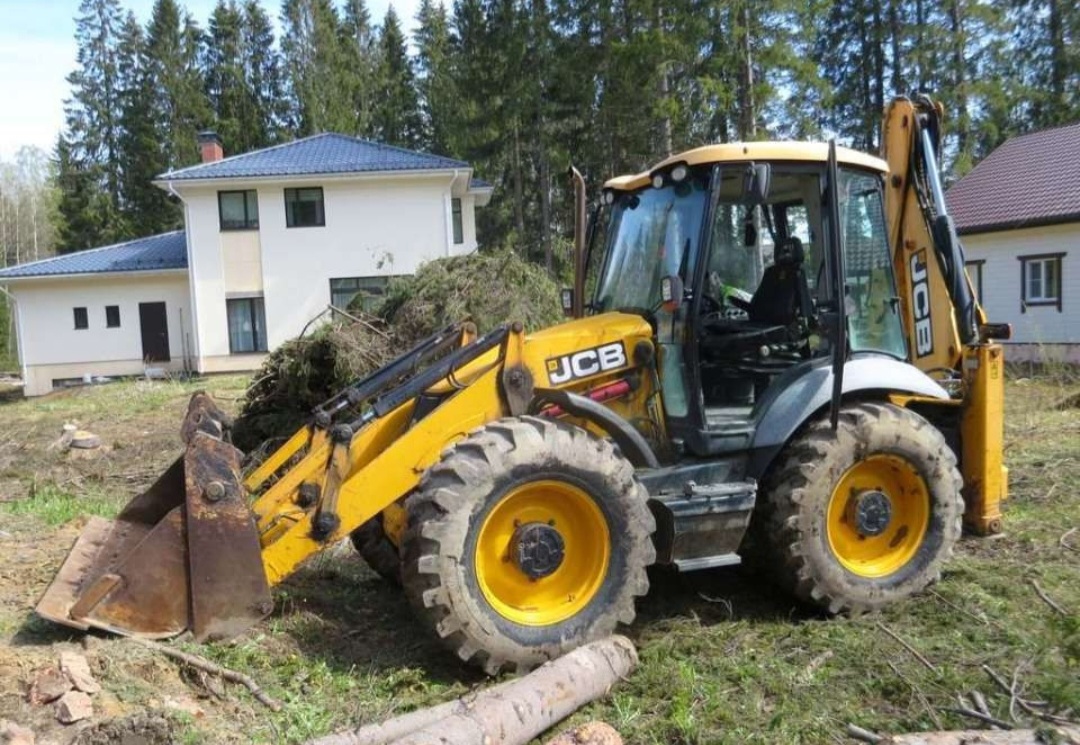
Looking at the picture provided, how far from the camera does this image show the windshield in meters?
4.92

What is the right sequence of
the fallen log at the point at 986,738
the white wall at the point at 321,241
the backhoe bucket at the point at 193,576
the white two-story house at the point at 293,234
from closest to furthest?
the fallen log at the point at 986,738 → the backhoe bucket at the point at 193,576 → the white two-story house at the point at 293,234 → the white wall at the point at 321,241

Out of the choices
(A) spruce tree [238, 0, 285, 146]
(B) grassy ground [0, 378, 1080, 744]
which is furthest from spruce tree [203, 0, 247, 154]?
(B) grassy ground [0, 378, 1080, 744]

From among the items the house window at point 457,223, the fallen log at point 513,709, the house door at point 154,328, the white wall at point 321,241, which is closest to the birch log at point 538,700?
the fallen log at point 513,709

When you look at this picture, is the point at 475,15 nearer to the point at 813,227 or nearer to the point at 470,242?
the point at 470,242

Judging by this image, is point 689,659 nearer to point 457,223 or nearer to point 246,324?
point 246,324

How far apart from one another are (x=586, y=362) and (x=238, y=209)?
2169 centimetres

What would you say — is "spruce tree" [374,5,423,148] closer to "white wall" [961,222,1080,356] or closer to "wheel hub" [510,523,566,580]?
"white wall" [961,222,1080,356]

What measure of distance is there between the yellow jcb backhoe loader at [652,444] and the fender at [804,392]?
0.05 feet

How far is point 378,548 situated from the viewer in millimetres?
5570

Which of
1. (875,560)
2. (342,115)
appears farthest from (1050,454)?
(342,115)

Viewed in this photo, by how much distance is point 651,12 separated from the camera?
24906 millimetres

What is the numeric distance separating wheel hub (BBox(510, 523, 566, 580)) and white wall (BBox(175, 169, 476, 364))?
20129 mm

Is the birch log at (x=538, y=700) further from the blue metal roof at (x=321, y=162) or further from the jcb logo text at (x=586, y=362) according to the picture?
the blue metal roof at (x=321, y=162)

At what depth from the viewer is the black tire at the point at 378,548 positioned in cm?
553
